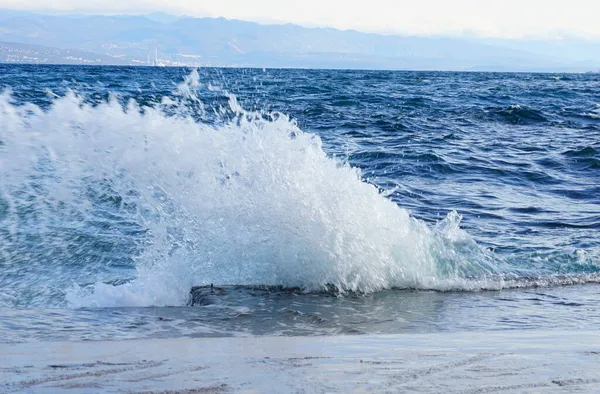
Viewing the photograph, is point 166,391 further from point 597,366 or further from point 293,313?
point 293,313

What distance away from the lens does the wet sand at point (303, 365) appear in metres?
2.93

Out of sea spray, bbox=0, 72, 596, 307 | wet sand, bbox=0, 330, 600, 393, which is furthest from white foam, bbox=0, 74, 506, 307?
wet sand, bbox=0, 330, 600, 393

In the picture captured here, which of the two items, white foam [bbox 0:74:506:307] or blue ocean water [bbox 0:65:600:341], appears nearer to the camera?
blue ocean water [bbox 0:65:600:341]

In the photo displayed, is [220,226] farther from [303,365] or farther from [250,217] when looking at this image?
[303,365]

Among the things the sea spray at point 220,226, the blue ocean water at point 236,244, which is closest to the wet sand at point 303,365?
the blue ocean water at point 236,244

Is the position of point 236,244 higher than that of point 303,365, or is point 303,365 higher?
point 303,365

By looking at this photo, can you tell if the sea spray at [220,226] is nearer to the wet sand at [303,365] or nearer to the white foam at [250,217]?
the white foam at [250,217]

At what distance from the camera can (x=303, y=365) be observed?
10.8 ft

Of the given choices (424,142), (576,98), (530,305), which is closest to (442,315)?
(530,305)

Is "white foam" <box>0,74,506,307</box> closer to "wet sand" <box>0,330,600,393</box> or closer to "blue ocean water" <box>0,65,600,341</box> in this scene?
"blue ocean water" <box>0,65,600,341</box>

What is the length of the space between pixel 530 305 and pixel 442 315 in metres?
0.87

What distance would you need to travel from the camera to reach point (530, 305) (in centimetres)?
558

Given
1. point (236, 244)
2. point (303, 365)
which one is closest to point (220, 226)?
Answer: point (236, 244)

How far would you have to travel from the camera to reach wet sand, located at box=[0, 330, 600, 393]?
293 centimetres
